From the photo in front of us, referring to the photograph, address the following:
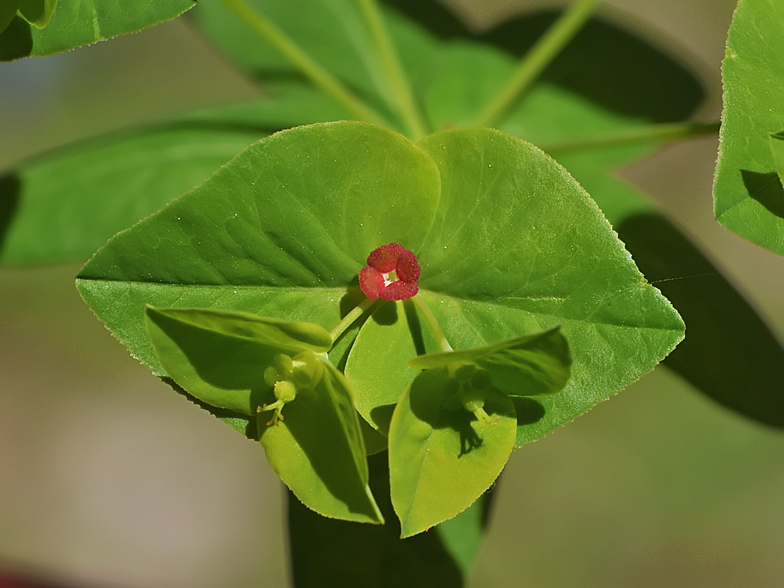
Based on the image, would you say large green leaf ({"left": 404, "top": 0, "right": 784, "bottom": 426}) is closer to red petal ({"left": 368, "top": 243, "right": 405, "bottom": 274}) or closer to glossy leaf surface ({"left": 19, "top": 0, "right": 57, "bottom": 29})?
red petal ({"left": 368, "top": 243, "right": 405, "bottom": 274})

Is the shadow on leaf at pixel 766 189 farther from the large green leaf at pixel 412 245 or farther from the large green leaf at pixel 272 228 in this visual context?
the large green leaf at pixel 272 228

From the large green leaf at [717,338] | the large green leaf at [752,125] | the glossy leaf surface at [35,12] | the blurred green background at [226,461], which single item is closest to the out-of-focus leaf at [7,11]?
the glossy leaf surface at [35,12]

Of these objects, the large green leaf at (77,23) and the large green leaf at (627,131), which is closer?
the large green leaf at (77,23)

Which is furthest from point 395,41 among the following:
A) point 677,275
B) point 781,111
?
point 781,111

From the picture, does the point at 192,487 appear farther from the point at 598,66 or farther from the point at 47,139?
the point at 598,66

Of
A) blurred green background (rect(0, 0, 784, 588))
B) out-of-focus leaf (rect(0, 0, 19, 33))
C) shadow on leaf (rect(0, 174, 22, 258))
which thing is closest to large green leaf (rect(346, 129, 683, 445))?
out-of-focus leaf (rect(0, 0, 19, 33))

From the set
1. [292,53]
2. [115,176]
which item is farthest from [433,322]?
[115,176]

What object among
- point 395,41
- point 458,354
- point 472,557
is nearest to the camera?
point 458,354
